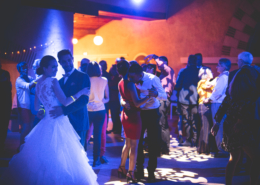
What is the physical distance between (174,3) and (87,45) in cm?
433

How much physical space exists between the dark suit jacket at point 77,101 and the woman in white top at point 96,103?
1059 millimetres

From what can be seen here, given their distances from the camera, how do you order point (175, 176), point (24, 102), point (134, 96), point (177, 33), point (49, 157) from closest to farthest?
point (49, 157) → point (134, 96) → point (175, 176) → point (24, 102) → point (177, 33)

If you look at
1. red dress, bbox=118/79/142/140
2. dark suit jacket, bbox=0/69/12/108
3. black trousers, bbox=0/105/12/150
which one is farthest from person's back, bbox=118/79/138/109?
black trousers, bbox=0/105/12/150

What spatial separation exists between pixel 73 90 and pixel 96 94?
1.26 metres

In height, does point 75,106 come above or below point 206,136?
above

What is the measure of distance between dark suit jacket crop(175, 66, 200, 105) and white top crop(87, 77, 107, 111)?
1903mm

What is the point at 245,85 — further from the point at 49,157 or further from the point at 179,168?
the point at 49,157

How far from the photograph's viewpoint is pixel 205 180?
337cm

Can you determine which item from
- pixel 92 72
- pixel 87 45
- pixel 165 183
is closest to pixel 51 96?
pixel 92 72

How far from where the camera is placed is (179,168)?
3.89 metres

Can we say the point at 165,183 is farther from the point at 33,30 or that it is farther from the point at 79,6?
the point at 79,6

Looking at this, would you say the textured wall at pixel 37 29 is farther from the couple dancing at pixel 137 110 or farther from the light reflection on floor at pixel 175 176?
the light reflection on floor at pixel 175 176

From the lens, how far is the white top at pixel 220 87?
4.32 meters

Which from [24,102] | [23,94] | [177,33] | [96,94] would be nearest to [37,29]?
[23,94]
